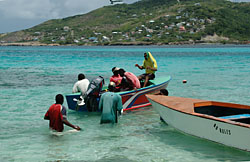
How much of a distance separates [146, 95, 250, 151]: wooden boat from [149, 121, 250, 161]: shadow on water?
335 mm

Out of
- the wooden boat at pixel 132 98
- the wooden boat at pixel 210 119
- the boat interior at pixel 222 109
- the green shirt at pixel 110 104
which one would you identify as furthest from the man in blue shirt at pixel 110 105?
the boat interior at pixel 222 109

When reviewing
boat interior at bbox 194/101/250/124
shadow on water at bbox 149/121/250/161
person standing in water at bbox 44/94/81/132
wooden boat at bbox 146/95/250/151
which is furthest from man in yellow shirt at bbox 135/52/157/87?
person standing in water at bbox 44/94/81/132

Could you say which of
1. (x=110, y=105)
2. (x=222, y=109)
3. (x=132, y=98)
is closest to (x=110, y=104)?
(x=110, y=105)

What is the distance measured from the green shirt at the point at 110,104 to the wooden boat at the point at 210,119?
1.19 metres

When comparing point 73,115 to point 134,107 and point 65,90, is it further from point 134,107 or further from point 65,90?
point 65,90

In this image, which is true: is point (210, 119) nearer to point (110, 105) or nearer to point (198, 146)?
point (198, 146)

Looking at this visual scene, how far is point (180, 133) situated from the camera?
9.59 meters

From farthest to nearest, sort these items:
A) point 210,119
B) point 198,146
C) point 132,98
→ point 132,98, point 198,146, point 210,119

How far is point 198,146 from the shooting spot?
28.0ft

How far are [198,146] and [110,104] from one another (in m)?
2.76

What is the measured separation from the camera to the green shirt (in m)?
9.55

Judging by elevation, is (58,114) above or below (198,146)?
above

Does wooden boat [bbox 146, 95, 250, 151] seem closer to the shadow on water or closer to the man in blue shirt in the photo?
the shadow on water

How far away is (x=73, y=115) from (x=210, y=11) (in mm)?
191284
